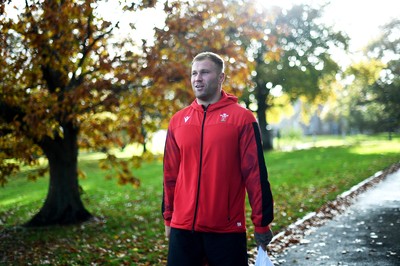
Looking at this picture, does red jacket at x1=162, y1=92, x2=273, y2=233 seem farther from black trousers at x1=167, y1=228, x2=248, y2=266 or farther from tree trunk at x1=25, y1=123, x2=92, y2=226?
tree trunk at x1=25, y1=123, x2=92, y2=226

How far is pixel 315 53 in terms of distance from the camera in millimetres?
37312

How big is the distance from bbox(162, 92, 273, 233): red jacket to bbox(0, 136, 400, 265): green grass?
3.77 meters

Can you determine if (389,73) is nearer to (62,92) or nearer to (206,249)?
(62,92)

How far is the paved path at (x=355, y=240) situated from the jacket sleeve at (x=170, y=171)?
10.5 ft

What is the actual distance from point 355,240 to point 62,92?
243 inches

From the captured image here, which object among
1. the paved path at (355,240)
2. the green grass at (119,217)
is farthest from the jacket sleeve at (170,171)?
the green grass at (119,217)

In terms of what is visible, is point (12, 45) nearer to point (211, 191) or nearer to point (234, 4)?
point (234, 4)

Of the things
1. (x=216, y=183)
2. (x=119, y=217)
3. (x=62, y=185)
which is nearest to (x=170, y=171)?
(x=216, y=183)

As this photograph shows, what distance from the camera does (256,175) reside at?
345cm

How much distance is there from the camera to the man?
3428 mm

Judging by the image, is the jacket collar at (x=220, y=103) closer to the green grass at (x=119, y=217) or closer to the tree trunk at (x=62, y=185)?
the green grass at (x=119, y=217)

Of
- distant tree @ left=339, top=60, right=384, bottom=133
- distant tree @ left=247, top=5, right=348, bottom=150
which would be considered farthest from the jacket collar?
distant tree @ left=339, top=60, right=384, bottom=133

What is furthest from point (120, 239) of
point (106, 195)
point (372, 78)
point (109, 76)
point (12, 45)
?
point (372, 78)

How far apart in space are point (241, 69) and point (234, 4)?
61.6 inches
